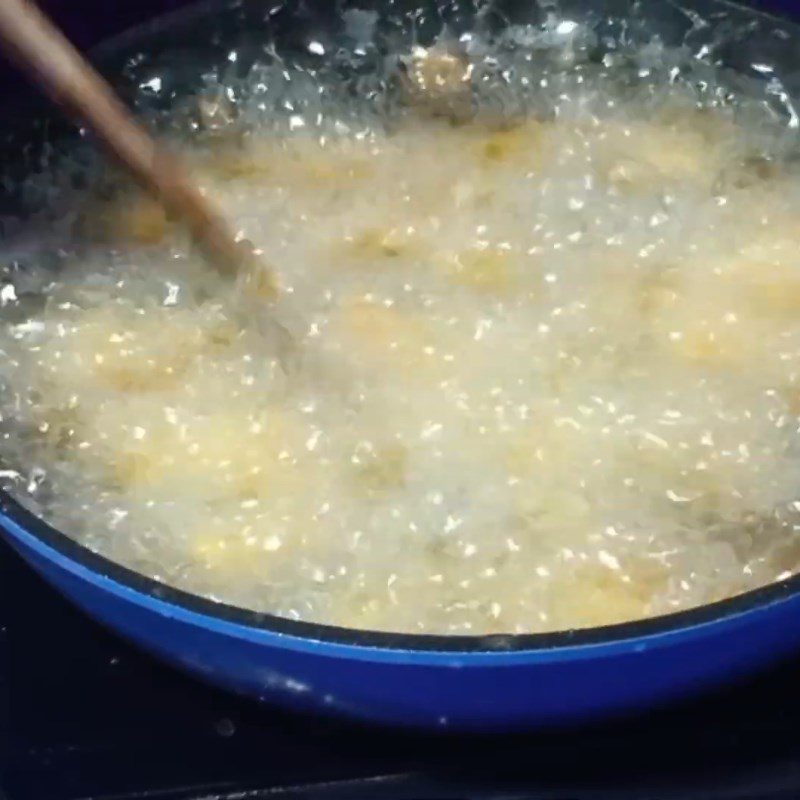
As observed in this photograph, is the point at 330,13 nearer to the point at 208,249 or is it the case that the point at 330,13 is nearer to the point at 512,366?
the point at 208,249

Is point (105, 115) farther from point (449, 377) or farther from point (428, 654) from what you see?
point (428, 654)

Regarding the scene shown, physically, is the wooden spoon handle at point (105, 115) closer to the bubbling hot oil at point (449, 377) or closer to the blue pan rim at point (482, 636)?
the bubbling hot oil at point (449, 377)

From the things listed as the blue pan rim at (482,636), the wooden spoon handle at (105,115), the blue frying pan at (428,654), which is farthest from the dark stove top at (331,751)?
the wooden spoon handle at (105,115)

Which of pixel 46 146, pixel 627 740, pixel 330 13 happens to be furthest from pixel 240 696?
pixel 330 13

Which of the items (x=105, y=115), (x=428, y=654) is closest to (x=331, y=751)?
(x=428, y=654)

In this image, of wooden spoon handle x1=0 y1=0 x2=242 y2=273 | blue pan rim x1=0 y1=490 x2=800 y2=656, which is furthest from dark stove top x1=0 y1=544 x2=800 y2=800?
wooden spoon handle x1=0 y1=0 x2=242 y2=273

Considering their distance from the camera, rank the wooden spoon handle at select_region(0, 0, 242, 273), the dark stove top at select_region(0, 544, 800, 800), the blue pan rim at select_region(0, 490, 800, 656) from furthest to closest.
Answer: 1. the wooden spoon handle at select_region(0, 0, 242, 273)
2. the dark stove top at select_region(0, 544, 800, 800)
3. the blue pan rim at select_region(0, 490, 800, 656)

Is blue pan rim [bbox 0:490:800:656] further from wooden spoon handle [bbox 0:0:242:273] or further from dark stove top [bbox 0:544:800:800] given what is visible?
wooden spoon handle [bbox 0:0:242:273]
